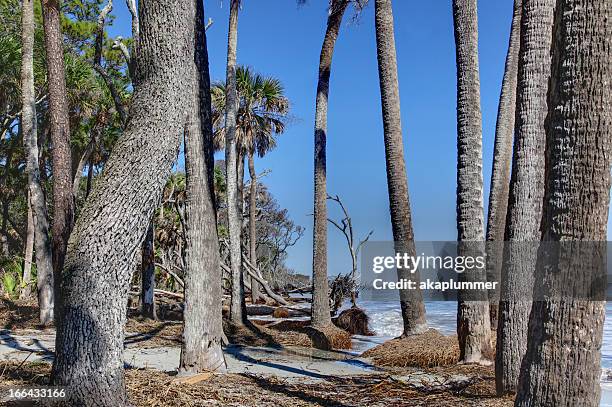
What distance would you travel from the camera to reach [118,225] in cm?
471

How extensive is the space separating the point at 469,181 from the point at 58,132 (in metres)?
7.37

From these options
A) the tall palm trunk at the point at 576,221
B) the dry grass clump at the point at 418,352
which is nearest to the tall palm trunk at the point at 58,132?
the dry grass clump at the point at 418,352

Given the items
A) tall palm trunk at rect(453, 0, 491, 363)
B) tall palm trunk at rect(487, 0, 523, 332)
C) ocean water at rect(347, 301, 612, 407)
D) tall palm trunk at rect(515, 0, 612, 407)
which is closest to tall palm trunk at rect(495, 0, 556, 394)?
ocean water at rect(347, 301, 612, 407)

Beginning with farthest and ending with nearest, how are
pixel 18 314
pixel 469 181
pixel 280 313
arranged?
pixel 280 313
pixel 18 314
pixel 469 181

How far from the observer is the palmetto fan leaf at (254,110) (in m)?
25.2

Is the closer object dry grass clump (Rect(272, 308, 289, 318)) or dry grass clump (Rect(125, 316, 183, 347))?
dry grass clump (Rect(125, 316, 183, 347))

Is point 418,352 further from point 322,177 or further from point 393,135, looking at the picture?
point 322,177

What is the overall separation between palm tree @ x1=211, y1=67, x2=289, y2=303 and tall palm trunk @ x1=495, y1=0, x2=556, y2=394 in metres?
19.5

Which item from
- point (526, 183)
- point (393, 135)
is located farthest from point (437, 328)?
point (526, 183)

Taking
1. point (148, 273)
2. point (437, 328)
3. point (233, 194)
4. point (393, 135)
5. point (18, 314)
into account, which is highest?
point (393, 135)

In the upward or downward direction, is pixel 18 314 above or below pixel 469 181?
below

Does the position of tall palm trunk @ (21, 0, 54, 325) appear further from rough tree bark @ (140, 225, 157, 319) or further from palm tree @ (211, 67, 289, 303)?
palm tree @ (211, 67, 289, 303)

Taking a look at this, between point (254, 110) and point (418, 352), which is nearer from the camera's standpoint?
point (418, 352)

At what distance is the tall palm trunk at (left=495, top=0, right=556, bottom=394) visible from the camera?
233 inches
